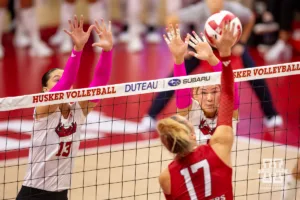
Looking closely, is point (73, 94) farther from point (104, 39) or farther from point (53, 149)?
point (104, 39)

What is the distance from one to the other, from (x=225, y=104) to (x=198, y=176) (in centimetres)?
56

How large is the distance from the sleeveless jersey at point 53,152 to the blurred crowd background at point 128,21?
760 centimetres

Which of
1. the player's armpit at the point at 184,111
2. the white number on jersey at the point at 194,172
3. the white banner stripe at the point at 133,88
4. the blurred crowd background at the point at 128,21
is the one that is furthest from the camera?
the blurred crowd background at the point at 128,21

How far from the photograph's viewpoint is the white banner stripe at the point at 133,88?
586cm

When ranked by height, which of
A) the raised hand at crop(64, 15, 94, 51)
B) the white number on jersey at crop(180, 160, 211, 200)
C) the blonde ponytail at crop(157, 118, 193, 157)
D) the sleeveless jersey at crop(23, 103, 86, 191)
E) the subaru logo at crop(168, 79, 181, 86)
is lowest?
the white number on jersey at crop(180, 160, 211, 200)

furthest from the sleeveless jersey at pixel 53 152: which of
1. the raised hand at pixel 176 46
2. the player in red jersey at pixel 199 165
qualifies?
the player in red jersey at pixel 199 165

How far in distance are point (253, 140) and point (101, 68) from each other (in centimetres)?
365

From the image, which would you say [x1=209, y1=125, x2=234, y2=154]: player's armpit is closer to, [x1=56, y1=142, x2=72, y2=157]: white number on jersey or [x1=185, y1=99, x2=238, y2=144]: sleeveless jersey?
[x1=185, y1=99, x2=238, y2=144]: sleeveless jersey

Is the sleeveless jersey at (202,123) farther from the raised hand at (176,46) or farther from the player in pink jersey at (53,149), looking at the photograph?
the player in pink jersey at (53,149)

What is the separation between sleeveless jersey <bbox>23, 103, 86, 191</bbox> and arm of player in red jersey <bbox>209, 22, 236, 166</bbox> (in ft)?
4.81

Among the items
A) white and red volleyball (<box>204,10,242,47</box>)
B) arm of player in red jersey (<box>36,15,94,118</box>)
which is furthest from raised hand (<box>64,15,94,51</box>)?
white and red volleyball (<box>204,10,242,47</box>)

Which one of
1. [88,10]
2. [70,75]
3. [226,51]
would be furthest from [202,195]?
Answer: [88,10]

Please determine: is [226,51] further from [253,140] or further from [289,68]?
[253,140]

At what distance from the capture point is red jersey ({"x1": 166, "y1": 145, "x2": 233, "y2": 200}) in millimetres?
4961
